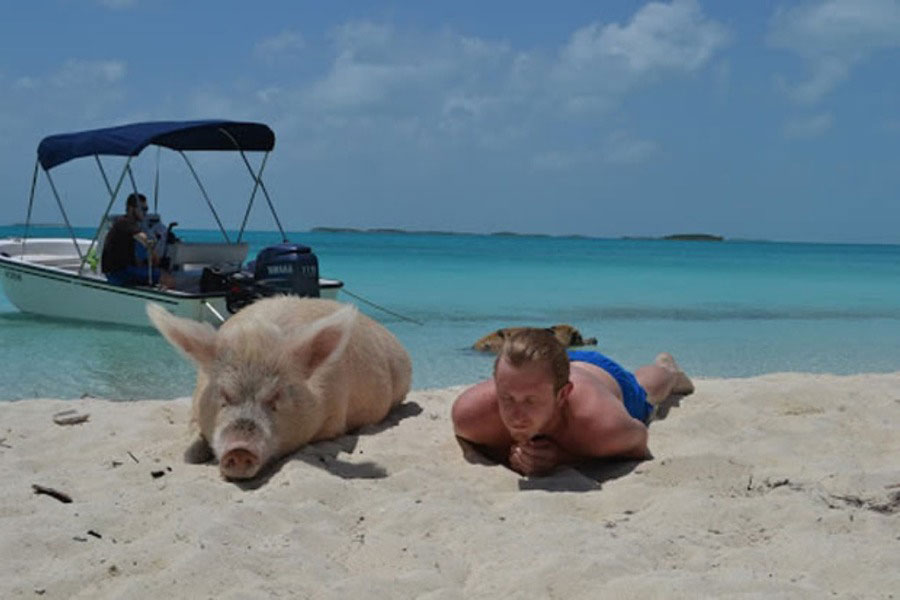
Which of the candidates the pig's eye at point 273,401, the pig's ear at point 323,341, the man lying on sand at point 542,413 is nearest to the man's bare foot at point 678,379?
the man lying on sand at point 542,413

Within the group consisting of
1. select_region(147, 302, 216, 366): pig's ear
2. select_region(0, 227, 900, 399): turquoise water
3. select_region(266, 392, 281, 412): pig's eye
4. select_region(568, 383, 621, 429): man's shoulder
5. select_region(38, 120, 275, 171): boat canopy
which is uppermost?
select_region(38, 120, 275, 171): boat canopy

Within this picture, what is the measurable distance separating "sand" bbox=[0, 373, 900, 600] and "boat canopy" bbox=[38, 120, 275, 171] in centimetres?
849

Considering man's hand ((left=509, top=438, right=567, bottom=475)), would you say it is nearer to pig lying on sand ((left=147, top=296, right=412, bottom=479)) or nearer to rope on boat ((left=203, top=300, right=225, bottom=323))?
pig lying on sand ((left=147, top=296, right=412, bottom=479))

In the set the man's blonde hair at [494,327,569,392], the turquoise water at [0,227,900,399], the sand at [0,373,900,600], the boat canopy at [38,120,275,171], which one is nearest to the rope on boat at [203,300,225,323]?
the turquoise water at [0,227,900,399]

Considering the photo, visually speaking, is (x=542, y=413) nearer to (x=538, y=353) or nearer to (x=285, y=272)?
(x=538, y=353)

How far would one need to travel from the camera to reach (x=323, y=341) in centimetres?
523

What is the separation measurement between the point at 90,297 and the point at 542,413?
11.3m

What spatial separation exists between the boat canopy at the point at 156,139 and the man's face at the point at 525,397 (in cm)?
1019

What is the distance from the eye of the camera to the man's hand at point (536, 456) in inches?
190

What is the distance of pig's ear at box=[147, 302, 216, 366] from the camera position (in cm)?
509

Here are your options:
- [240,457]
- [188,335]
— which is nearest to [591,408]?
[240,457]

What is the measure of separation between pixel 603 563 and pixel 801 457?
2.20 meters

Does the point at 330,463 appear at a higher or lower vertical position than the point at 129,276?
lower

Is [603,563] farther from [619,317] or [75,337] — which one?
[619,317]
